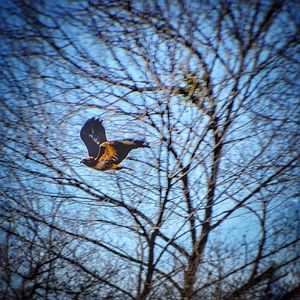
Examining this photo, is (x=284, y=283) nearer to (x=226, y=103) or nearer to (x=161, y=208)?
(x=161, y=208)

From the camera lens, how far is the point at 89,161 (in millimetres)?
4387

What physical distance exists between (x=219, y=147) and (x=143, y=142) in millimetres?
1019

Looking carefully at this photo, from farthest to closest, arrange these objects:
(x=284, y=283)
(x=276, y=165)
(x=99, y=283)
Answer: (x=276, y=165), (x=99, y=283), (x=284, y=283)

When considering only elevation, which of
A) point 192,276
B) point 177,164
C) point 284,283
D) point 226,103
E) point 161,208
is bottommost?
point 284,283

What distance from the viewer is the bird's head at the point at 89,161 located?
437cm

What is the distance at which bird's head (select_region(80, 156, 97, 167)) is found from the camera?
4371 mm

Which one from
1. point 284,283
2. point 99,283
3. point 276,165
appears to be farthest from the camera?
point 276,165

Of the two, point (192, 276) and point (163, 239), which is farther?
point (163, 239)

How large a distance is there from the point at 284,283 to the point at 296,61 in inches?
102

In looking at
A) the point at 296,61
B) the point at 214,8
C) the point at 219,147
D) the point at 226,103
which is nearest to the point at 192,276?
the point at 219,147

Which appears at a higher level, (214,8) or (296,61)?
(214,8)

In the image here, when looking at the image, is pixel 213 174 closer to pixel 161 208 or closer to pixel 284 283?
pixel 161 208

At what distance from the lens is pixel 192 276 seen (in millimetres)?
3773

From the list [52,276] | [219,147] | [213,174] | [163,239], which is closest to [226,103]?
[219,147]
